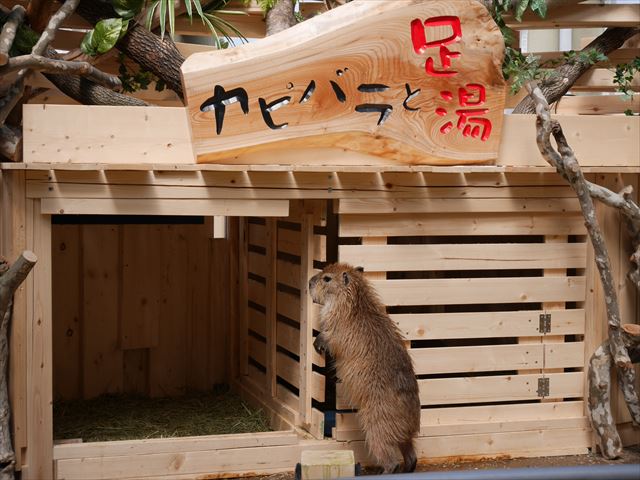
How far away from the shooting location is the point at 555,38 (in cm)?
1441

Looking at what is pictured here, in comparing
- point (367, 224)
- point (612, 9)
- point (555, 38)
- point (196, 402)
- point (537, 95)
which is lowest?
point (196, 402)

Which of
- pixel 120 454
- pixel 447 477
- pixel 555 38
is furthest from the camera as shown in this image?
pixel 555 38

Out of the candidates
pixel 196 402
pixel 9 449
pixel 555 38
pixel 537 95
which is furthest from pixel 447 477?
pixel 555 38

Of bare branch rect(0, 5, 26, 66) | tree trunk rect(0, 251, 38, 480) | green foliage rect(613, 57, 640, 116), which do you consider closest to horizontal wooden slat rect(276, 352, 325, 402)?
tree trunk rect(0, 251, 38, 480)

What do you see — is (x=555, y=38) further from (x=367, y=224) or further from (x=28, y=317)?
(x=28, y=317)

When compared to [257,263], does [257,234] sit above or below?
above

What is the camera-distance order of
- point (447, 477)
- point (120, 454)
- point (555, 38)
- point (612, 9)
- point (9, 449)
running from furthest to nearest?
point (555, 38), point (612, 9), point (120, 454), point (9, 449), point (447, 477)

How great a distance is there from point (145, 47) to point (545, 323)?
3780 mm

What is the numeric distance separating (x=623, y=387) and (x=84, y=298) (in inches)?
183

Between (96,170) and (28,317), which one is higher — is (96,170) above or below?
above

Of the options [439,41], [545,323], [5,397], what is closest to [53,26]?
[5,397]

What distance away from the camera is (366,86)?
6.48m

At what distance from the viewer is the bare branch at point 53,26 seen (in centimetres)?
618

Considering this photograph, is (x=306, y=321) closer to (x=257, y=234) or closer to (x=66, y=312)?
(x=257, y=234)
